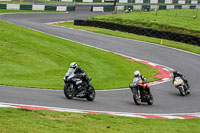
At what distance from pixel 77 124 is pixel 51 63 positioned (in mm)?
14871

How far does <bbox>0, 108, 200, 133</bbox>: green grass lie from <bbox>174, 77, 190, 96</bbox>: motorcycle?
6700mm

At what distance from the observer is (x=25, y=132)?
895 cm

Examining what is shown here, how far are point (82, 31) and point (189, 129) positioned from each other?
107ft

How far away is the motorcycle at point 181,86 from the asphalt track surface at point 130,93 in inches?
11.2

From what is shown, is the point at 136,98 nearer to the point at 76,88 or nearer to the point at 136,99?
the point at 136,99

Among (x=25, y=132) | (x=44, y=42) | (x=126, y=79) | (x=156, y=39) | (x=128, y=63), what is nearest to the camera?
(x=25, y=132)

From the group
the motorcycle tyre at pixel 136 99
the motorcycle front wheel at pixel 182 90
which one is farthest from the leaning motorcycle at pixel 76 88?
Result: the motorcycle front wheel at pixel 182 90

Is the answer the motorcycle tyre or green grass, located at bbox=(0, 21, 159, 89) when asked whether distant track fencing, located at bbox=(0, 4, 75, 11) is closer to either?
green grass, located at bbox=(0, 21, 159, 89)

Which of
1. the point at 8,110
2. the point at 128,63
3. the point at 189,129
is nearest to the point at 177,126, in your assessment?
the point at 189,129

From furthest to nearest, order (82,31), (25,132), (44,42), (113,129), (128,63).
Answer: (82,31) → (44,42) → (128,63) → (113,129) → (25,132)

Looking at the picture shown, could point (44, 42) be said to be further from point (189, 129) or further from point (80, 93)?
point (189, 129)

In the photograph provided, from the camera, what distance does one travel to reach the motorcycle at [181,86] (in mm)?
19344

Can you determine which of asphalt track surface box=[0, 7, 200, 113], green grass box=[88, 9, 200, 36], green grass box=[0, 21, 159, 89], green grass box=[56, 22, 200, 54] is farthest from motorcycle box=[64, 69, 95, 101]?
green grass box=[88, 9, 200, 36]

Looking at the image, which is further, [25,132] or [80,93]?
[80,93]
